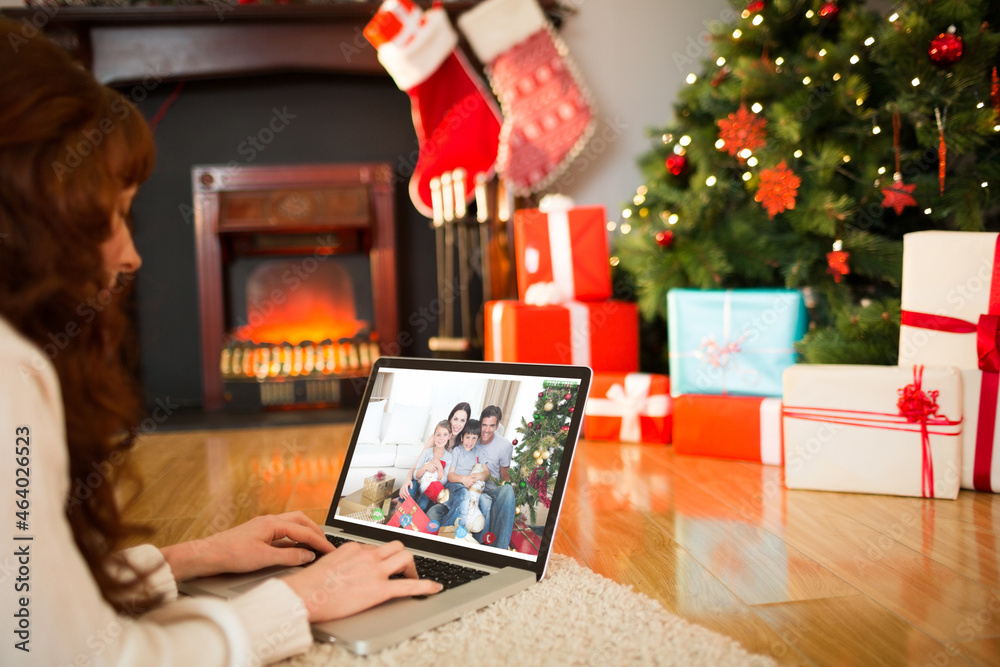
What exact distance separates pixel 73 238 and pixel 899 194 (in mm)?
1816

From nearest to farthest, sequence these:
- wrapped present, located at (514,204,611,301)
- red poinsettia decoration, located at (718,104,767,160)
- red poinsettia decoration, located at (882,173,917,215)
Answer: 1. red poinsettia decoration, located at (882,173,917,215)
2. red poinsettia decoration, located at (718,104,767,160)
3. wrapped present, located at (514,204,611,301)

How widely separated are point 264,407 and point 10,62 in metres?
2.39

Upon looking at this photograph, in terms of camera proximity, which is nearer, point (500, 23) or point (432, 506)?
point (432, 506)

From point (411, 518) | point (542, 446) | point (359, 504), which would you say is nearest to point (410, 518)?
point (411, 518)

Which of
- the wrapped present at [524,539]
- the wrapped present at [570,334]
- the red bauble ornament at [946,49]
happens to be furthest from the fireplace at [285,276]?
the wrapped present at [524,539]

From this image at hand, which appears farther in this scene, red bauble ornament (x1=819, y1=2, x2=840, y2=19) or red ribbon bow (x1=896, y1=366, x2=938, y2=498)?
red bauble ornament (x1=819, y1=2, x2=840, y2=19)

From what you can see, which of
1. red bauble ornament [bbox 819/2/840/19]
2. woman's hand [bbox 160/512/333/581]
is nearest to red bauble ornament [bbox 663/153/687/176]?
red bauble ornament [bbox 819/2/840/19]

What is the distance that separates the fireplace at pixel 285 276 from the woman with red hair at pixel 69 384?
2.19m

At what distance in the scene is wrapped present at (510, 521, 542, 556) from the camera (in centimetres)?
96

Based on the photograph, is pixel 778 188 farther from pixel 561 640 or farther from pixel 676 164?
pixel 561 640

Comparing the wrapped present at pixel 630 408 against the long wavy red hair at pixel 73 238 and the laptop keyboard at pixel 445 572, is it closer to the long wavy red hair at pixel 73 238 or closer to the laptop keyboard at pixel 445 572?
the laptop keyboard at pixel 445 572

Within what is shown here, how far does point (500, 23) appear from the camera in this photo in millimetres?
2756

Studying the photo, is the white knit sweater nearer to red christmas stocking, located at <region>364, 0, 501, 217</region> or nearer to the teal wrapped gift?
the teal wrapped gift

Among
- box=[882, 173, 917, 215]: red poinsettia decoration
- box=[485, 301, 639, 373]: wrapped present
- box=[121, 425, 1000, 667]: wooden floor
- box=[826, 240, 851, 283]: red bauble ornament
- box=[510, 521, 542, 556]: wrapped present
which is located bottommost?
box=[121, 425, 1000, 667]: wooden floor
